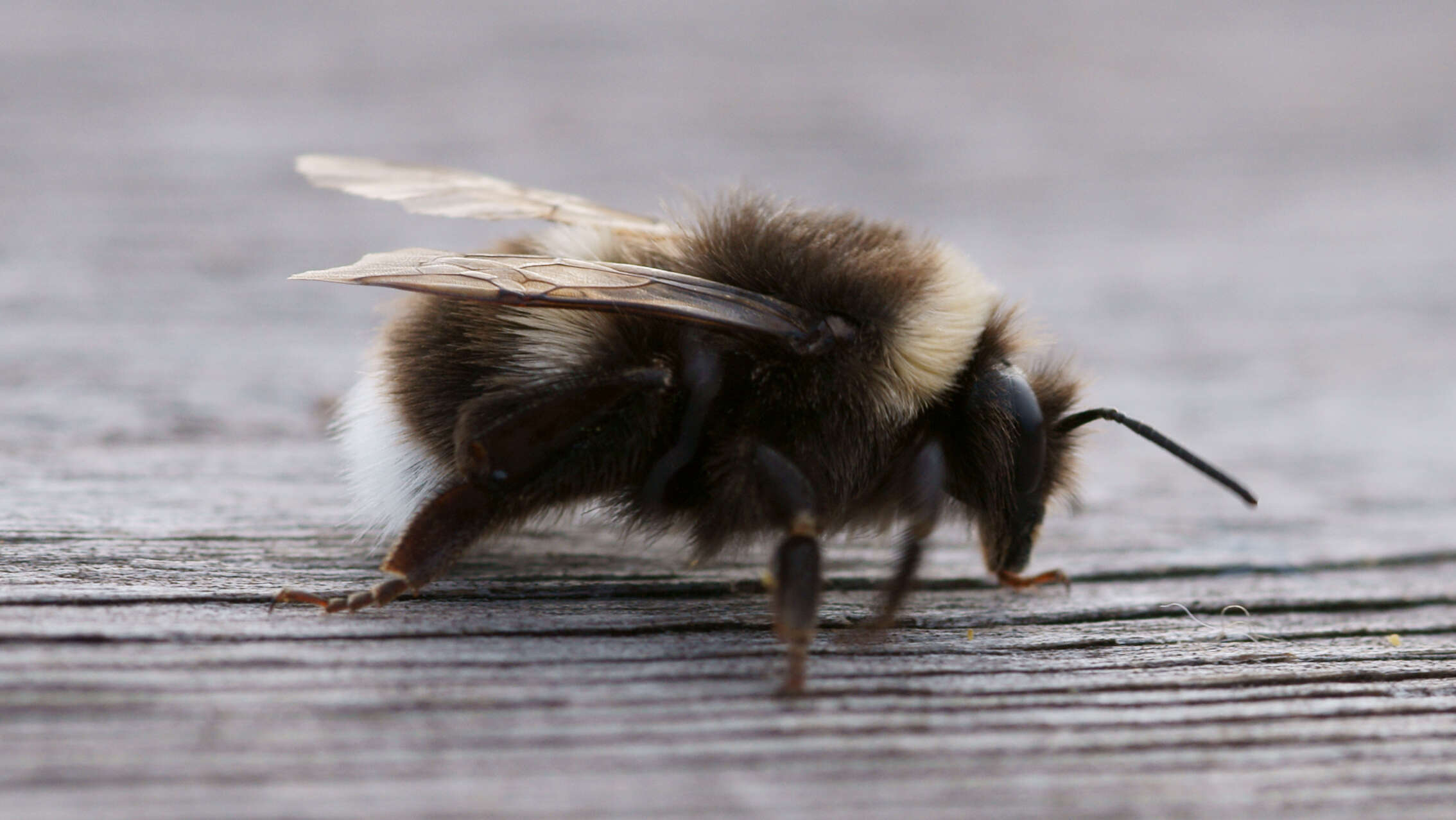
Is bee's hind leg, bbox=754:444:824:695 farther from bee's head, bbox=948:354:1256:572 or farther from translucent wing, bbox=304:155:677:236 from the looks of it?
translucent wing, bbox=304:155:677:236

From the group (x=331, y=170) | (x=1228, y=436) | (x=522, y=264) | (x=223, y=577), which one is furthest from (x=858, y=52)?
(x=223, y=577)

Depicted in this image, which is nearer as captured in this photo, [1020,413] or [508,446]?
[508,446]

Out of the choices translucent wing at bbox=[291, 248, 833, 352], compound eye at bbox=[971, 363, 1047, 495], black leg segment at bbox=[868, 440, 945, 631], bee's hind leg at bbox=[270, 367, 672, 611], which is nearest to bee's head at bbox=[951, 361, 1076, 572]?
compound eye at bbox=[971, 363, 1047, 495]

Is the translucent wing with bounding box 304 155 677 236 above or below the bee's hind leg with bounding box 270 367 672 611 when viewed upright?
above

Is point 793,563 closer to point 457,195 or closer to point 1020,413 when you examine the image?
point 1020,413

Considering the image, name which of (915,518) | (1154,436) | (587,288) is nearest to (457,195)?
(587,288)

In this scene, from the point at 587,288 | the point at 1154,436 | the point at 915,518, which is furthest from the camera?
the point at 1154,436
